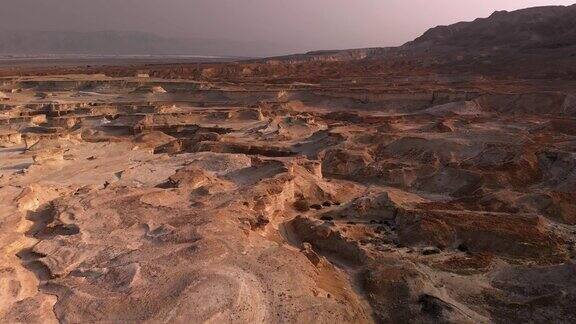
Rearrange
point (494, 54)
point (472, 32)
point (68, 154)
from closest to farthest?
point (68, 154) → point (494, 54) → point (472, 32)

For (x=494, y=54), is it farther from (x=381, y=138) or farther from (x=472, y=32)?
(x=381, y=138)

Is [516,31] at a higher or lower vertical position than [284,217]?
higher

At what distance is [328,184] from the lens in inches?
854

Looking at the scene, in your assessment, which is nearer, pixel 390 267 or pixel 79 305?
pixel 79 305

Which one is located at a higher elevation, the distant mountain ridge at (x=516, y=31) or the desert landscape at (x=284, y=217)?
the distant mountain ridge at (x=516, y=31)

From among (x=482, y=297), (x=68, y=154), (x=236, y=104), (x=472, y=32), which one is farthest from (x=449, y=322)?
(x=472, y=32)

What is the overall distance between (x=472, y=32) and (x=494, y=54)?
112 ft

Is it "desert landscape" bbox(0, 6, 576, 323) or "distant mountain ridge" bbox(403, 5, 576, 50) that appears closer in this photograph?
"desert landscape" bbox(0, 6, 576, 323)

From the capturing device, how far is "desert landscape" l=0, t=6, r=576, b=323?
36.8 feet

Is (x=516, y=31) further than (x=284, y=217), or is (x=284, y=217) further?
(x=516, y=31)

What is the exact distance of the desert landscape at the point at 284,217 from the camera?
1120 centimetres

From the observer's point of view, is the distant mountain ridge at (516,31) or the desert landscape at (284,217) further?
the distant mountain ridge at (516,31)

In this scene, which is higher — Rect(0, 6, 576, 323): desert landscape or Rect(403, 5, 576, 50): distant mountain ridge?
Rect(403, 5, 576, 50): distant mountain ridge

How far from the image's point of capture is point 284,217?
1788 cm
